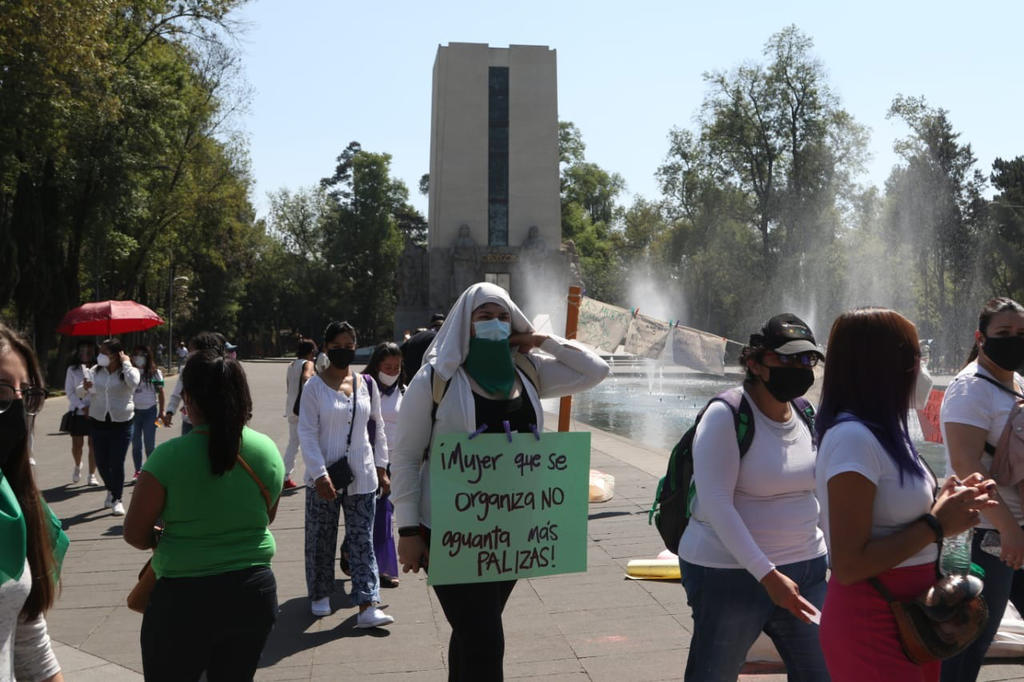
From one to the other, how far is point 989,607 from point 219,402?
3.12 metres

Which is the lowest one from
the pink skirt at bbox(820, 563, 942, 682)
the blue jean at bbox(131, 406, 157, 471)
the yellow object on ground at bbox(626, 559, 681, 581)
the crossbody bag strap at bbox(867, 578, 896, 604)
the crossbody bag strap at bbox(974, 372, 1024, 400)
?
the yellow object on ground at bbox(626, 559, 681, 581)

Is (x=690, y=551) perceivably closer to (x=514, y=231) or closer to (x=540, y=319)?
(x=540, y=319)

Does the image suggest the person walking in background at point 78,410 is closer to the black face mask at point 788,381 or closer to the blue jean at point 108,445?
the blue jean at point 108,445

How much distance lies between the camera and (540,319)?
7727mm

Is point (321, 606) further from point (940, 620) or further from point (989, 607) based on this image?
point (940, 620)

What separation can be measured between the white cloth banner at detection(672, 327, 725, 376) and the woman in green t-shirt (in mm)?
7293

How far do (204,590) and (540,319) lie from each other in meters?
4.75

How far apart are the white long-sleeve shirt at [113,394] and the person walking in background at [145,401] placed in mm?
1012

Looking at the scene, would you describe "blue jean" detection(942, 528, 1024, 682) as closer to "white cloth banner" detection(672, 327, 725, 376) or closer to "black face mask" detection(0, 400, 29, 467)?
"black face mask" detection(0, 400, 29, 467)

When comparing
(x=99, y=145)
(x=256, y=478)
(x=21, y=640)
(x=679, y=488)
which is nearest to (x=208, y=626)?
(x=256, y=478)

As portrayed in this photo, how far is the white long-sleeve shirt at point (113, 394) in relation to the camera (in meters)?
10.5

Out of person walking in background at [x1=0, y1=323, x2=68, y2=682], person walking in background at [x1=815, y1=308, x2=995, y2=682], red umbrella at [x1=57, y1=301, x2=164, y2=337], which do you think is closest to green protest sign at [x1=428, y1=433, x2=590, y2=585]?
person walking in background at [x1=815, y1=308, x2=995, y2=682]

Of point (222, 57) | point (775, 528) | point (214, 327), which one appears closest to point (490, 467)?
point (775, 528)

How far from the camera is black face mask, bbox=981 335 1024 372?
3.96 m
